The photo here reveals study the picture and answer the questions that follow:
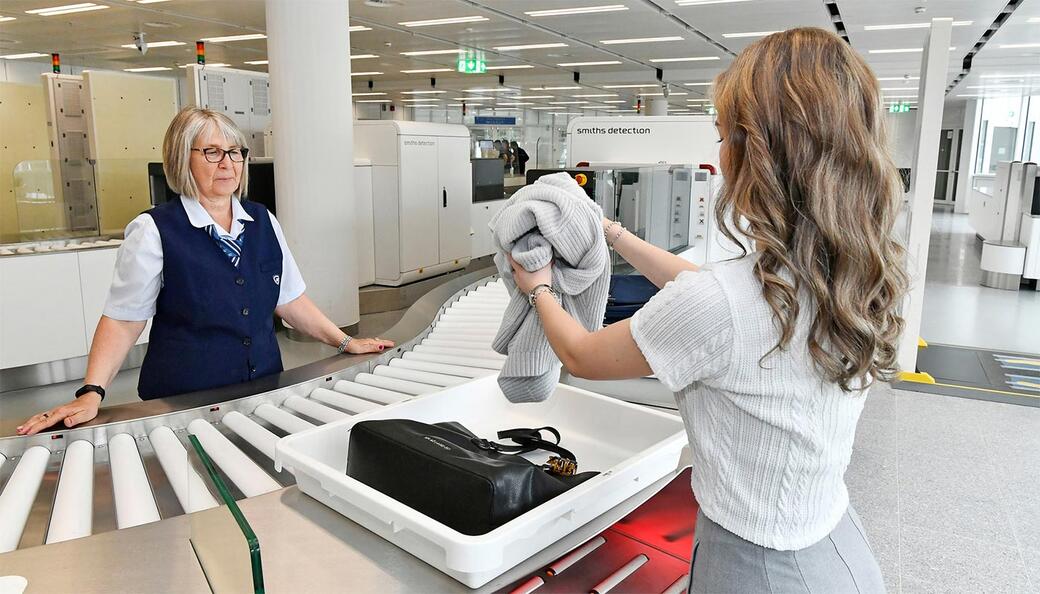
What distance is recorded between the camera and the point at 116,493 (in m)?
1.70

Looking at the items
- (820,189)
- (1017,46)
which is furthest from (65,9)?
(1017,46)

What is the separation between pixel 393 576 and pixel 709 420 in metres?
0.60

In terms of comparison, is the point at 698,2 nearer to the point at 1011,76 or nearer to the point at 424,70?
the point at 424,70

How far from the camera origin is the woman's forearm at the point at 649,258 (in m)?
1.61

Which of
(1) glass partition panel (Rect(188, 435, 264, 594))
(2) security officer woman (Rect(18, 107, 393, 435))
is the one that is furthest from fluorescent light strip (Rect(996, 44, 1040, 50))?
(1) glass partition panel (Rect(188, 435, 264, 594))

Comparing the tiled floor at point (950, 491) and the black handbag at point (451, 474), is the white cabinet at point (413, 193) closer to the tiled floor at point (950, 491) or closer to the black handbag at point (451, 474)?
the tiled floor at point (950, 491)

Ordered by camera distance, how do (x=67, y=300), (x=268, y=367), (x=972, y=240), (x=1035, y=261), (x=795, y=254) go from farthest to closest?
1. (x=972, y=240)
2. (x=1035, y=261)
3. (x=67, y=300)
4. (x=268, y=367)
5. (x=795, y=254)

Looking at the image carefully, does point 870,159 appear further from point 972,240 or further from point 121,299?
point 972,240

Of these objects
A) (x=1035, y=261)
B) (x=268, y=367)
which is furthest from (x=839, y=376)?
(x=1035, y=261)

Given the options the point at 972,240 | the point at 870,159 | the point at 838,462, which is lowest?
the point at 972,240

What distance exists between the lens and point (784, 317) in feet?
3.48

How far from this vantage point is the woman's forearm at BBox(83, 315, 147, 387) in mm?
2223

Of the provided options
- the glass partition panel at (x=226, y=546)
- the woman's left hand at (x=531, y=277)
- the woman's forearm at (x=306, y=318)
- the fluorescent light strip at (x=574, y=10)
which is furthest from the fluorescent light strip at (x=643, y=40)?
the glass partition panel at (x=226, y=546)

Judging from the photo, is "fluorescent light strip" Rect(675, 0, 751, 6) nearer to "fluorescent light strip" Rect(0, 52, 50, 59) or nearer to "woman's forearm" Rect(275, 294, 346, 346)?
"woman's forearm" Rect(275, 294, 346, 346)
